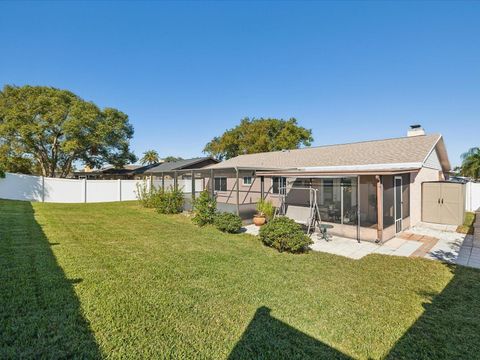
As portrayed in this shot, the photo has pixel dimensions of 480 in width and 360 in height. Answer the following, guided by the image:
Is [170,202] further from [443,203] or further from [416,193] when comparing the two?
[443,203]

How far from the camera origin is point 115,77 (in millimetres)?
15836

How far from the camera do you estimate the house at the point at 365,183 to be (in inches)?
332

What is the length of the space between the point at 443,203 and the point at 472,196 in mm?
7405

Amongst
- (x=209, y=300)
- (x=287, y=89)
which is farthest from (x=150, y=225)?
(x=287, y=89)

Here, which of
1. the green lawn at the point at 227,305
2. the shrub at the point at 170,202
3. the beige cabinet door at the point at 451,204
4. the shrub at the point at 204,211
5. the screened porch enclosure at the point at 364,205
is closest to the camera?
the green lawn at the point at 227,305

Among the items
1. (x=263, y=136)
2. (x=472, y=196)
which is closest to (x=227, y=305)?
(x=472, y=196)

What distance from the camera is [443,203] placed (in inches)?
408

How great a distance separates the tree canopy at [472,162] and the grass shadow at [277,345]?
3165 cm

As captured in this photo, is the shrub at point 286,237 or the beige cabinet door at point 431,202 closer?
the shrub at point 286,237

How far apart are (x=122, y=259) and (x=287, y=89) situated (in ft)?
56.8

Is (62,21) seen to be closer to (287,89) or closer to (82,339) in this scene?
(82,339)

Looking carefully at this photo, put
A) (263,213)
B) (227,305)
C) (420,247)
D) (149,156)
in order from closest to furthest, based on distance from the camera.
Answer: (227,305), (420,247), (263,213), (149,156)

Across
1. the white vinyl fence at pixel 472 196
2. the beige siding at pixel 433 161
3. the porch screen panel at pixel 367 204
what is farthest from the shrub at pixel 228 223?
the white vinyl fence at pixel 472 196

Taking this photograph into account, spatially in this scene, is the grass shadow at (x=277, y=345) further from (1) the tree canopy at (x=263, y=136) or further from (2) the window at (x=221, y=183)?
(1) the tree canopy at (x=263, y=136)
